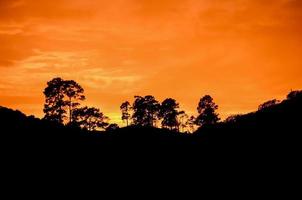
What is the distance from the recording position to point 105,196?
24172mm

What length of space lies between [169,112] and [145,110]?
6546mm

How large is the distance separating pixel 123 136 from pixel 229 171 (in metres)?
12.3

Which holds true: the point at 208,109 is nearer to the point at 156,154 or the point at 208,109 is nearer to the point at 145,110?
the point at 145,110

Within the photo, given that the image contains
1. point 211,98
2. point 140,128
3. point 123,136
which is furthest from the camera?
point 211,98

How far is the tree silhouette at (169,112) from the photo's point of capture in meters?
85.3

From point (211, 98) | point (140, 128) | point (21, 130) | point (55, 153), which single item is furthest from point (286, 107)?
point (211, 98)

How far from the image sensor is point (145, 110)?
83.9 m

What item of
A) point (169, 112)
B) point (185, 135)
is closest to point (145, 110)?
point (169, 112)

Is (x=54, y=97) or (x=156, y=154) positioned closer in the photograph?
(x=156, y=154)

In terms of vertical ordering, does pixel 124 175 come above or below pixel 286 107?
below

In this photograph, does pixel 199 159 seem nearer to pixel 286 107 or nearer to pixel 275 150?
pixel 275 150

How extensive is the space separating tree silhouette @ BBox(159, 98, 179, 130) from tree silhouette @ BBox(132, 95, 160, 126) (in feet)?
6.45

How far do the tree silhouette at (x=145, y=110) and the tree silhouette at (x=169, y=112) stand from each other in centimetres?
197

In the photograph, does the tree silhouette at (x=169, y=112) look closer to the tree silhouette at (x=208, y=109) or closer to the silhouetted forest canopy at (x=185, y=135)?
the tree silhouette at (x=208, y=109)
